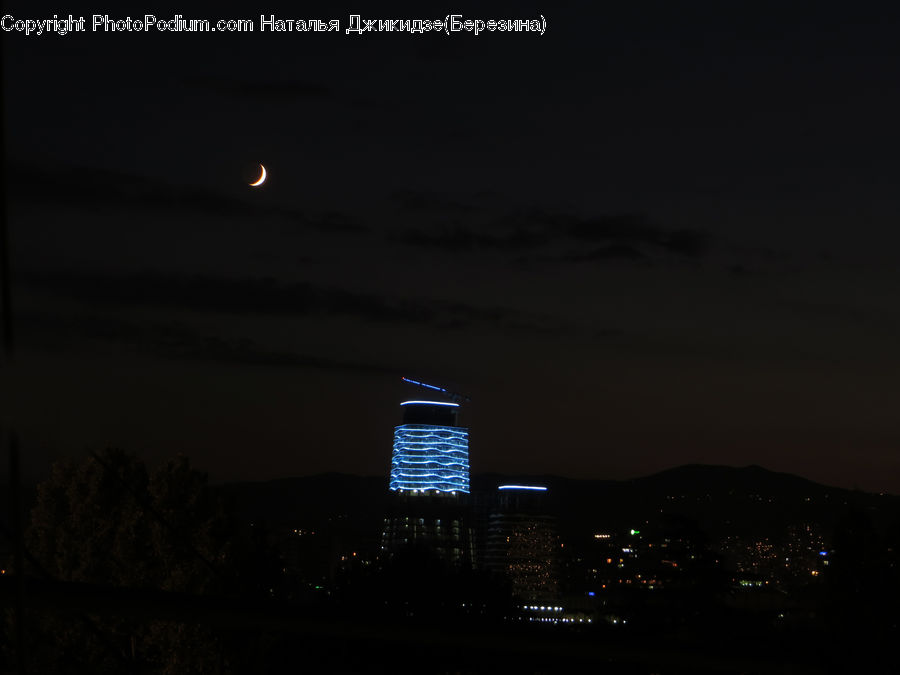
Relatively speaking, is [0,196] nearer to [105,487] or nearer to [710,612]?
[105,487]

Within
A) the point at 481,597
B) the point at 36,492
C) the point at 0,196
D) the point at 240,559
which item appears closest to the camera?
the point at 0,196

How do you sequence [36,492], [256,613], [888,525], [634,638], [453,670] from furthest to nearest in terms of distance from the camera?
[453,670] < [888,525] < [36,492] < [634,638] < [256,613]

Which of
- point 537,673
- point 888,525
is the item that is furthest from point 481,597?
point 888,525

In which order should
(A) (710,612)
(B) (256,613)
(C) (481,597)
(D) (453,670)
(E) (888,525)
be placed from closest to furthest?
(B) (256,613), (E) (888,525), (D) (453,670), (A) (710,612), (C) (481,597)

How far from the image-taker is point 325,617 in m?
3.12

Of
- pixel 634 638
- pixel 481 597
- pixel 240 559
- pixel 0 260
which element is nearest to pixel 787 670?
pixel 634 638

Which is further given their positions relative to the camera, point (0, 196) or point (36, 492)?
point (36, 492)

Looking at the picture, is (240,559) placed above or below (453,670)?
above

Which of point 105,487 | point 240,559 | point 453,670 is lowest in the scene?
point 453,670

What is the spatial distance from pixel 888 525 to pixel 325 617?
31.8m

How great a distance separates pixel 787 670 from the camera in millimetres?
3457

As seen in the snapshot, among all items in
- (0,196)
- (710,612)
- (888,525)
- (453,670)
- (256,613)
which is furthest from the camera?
(710,612)

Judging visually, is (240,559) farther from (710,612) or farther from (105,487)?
(710,612)

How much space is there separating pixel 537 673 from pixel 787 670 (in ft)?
102
